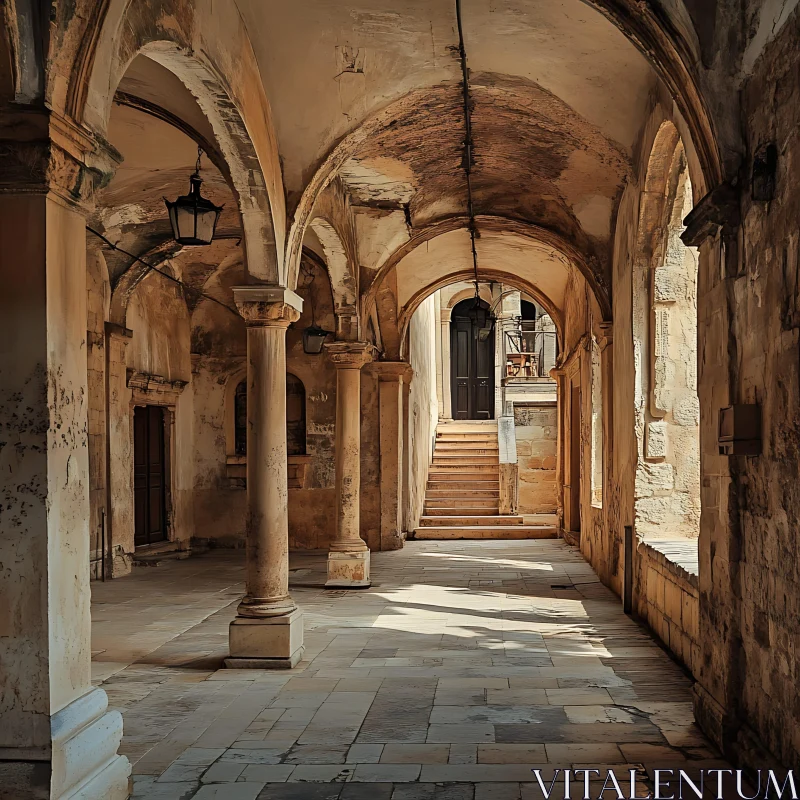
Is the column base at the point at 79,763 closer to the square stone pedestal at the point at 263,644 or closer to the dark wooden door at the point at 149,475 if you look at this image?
the square stone pedestal at the point at 263,644

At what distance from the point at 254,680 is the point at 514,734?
2.11 meters

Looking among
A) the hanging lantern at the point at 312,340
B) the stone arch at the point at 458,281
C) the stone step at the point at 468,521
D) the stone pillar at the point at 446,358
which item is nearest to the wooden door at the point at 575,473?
the stone arch at the point at 458,281

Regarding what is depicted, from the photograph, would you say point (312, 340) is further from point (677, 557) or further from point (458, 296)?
point (458, 296)

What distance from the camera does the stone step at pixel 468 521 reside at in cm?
1755

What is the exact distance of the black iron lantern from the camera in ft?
23.5

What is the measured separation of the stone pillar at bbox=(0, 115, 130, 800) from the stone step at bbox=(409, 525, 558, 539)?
13.1 metres

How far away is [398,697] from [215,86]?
3932 millimetres

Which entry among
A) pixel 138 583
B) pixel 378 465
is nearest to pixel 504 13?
pixel 138 583

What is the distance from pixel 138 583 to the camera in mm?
11102

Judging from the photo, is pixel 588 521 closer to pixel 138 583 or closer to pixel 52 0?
pixel 138 583

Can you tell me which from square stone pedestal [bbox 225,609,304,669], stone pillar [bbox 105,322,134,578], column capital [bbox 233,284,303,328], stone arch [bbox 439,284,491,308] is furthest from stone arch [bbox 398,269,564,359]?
stone arch [bbox 439,284,491,308]

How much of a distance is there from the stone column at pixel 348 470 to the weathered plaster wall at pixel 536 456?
30.7 feet

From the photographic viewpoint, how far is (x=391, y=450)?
14773 millimetres

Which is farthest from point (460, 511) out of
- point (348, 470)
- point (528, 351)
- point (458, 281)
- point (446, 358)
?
point (446, 358)
